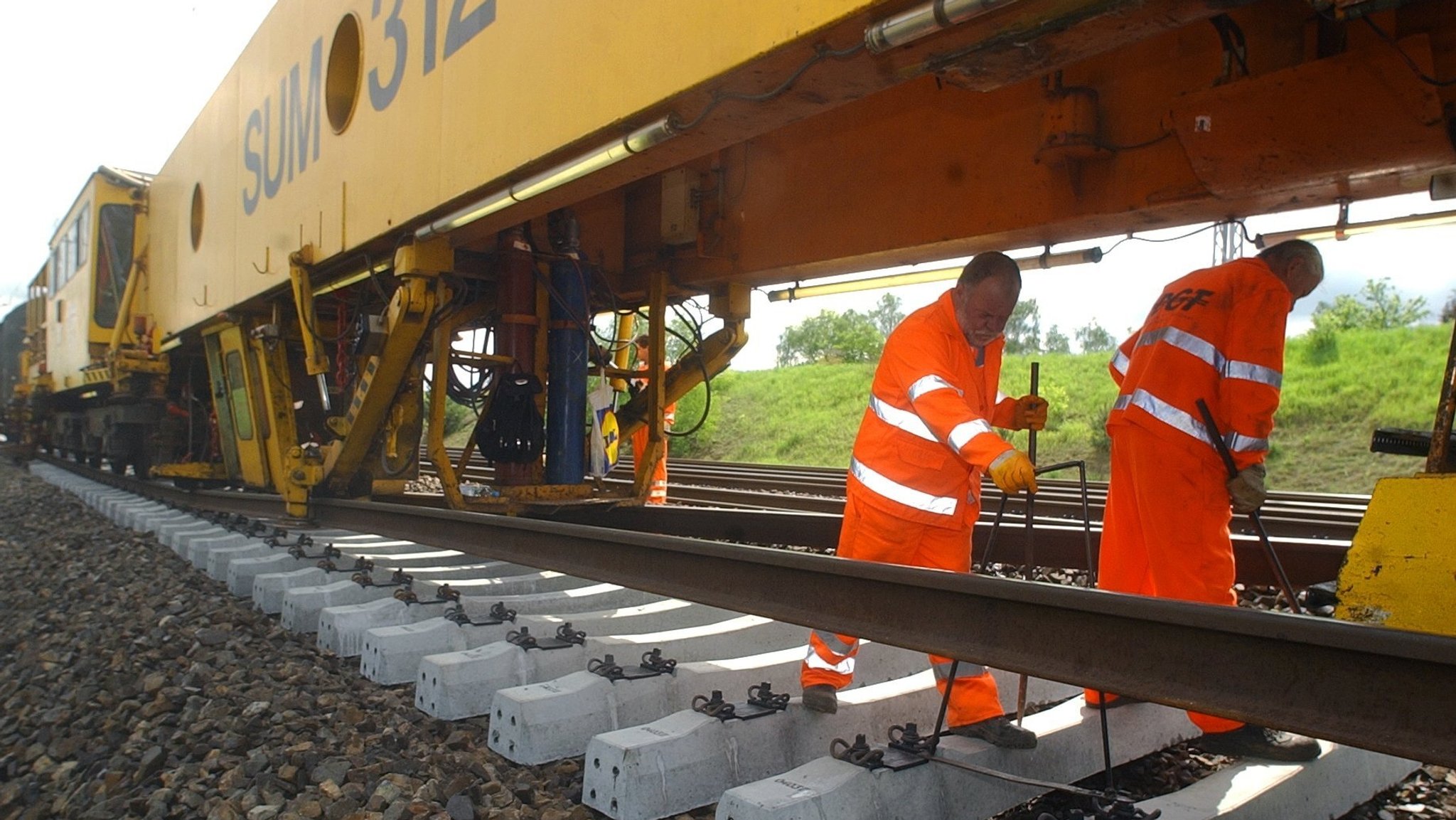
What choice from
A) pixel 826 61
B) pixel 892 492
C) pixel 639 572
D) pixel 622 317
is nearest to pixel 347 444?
pixel 622 317

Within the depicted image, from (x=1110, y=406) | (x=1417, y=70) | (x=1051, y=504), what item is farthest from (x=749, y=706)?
(x=1110, y=406)

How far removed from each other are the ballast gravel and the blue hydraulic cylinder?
1695 millimetres

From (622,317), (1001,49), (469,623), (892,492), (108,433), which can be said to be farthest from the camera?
(108,433)

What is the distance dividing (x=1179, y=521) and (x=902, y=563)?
A: 2.81 ft

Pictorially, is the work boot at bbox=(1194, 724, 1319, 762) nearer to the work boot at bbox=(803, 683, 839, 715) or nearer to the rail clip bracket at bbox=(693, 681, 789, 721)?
the work boot at bbox=(803, 683, 839, 715)

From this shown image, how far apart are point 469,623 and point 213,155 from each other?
5.26 m

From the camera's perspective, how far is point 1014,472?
2.55 m

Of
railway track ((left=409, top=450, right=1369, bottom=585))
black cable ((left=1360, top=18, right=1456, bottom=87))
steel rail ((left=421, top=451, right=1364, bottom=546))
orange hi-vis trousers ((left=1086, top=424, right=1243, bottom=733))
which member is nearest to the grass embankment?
steel rail ((left=421, top=451, right=1364, bottom=546))

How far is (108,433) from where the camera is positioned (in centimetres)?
912

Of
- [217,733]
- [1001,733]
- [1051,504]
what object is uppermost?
[1051,504]

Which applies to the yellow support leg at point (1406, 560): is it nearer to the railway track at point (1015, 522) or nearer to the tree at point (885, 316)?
the railway track at point (1015, 522)

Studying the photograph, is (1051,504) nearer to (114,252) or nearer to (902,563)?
(902,563)

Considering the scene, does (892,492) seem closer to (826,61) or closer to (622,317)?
(826,61)

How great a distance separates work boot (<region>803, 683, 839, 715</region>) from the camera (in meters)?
2.36
